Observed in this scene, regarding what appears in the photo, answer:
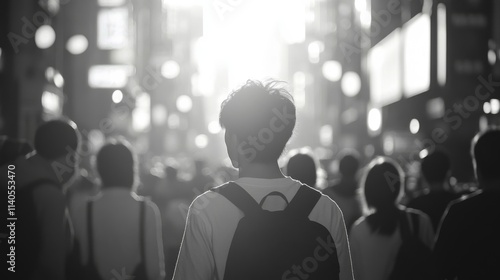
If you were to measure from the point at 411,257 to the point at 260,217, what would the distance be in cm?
257

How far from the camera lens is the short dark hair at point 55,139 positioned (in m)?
5.33

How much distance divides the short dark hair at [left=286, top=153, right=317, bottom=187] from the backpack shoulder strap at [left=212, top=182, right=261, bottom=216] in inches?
144

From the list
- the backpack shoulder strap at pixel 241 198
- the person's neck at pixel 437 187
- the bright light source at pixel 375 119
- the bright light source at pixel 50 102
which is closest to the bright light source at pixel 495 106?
the bright light source at pixel 50 102

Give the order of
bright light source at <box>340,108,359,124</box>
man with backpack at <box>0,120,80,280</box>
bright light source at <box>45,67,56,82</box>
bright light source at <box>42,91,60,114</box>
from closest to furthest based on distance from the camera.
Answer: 1. man with backpack at <box>0,120,80,280</box>
2. bright light source at <box>42,91,60,114</box>
3. bright light source at <box>45,67,56,82</box>
4. bright light source at <box>340,108,359,124</box>

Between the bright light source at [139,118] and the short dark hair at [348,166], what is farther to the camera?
the bright light source at [139,118]

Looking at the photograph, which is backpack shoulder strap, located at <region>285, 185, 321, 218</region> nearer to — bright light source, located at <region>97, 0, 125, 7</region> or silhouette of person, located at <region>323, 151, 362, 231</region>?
silhouette of person, located at <region>323, 151, 362, 231</region>

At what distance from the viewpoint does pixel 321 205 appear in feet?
10.7

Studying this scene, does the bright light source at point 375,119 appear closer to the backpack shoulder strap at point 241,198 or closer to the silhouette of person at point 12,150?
the silhouette of person at point 12,150

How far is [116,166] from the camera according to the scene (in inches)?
214

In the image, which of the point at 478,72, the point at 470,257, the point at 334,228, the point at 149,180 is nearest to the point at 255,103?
the point at 334,228

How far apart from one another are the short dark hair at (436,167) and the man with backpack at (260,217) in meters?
4.04

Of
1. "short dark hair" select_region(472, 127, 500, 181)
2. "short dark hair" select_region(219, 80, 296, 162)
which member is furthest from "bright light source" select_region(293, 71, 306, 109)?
"short dark hair" select_region(219, 80, 296, 162)

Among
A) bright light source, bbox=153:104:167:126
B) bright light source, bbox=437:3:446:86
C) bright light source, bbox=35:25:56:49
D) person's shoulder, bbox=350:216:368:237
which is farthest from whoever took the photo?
bright light source, bbox=153:104:167:126

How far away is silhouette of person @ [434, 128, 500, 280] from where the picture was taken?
14.1 ft
